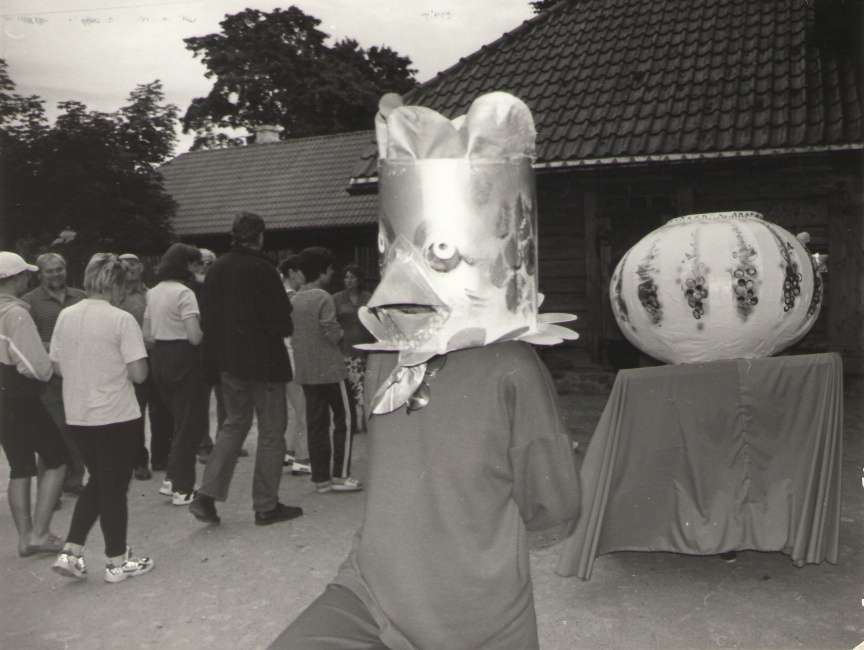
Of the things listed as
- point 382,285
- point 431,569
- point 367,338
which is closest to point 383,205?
point 382,285

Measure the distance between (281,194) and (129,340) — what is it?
1564cm

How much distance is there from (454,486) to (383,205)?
26.5 inches

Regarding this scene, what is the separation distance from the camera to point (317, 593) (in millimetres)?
4023

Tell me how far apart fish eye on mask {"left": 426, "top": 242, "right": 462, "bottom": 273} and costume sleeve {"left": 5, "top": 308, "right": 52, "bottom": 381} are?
10.4 ft

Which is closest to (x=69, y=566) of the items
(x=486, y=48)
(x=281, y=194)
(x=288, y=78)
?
(x=486, y=48)

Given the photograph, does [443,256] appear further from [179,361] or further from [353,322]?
[353,322]

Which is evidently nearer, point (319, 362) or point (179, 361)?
point (319, 362)

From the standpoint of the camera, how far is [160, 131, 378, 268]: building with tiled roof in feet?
57.6

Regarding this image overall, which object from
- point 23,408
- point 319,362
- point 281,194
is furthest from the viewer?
point 281,194

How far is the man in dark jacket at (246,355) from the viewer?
4.77 m

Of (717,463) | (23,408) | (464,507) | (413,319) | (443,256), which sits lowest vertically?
(717,463)

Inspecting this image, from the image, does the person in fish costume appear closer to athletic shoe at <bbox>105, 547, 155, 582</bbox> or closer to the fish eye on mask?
the fish eye on mask

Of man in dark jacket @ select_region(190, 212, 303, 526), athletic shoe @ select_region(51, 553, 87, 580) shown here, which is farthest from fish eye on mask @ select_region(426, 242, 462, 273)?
athletic shoe @ select_region(51, 553, 87, 580)

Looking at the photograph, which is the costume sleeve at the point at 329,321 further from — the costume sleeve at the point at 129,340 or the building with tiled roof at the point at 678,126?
the building with tiled roof at the point at 678,126
